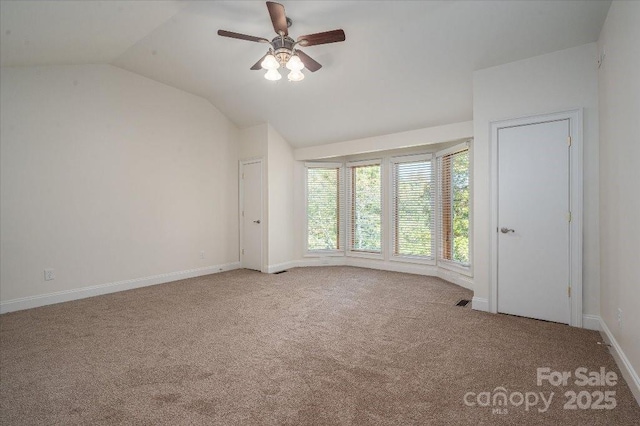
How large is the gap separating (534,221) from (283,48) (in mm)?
3146

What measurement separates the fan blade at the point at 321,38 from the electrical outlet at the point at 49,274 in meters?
4.16

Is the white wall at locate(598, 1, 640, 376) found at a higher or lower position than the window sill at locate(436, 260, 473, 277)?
higher

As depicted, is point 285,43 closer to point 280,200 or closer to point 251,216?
point 280,200

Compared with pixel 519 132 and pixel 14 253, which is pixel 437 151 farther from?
pixel 14 253

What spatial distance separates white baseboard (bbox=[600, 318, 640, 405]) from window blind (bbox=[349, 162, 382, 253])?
12.0ft

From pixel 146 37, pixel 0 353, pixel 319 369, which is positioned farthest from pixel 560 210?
pixel 0 353

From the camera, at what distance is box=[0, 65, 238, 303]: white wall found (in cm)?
387

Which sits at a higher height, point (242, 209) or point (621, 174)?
point (621, 174)

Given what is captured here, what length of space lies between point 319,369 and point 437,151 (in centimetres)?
426

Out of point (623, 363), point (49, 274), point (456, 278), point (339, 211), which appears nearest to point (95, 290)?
point (49, 274)

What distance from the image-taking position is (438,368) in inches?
93.7

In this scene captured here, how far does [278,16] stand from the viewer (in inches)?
109

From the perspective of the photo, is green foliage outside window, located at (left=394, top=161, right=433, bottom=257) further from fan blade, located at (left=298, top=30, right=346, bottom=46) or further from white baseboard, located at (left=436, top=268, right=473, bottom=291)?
fan blade, located at (left=298, top=30, right=346, bottom=46)

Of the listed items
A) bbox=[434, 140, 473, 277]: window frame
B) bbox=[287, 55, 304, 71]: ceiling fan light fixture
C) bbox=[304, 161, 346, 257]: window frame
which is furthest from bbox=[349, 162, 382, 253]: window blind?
bbox=[287, 55, 304, 71]: ceiling fan light fixture
